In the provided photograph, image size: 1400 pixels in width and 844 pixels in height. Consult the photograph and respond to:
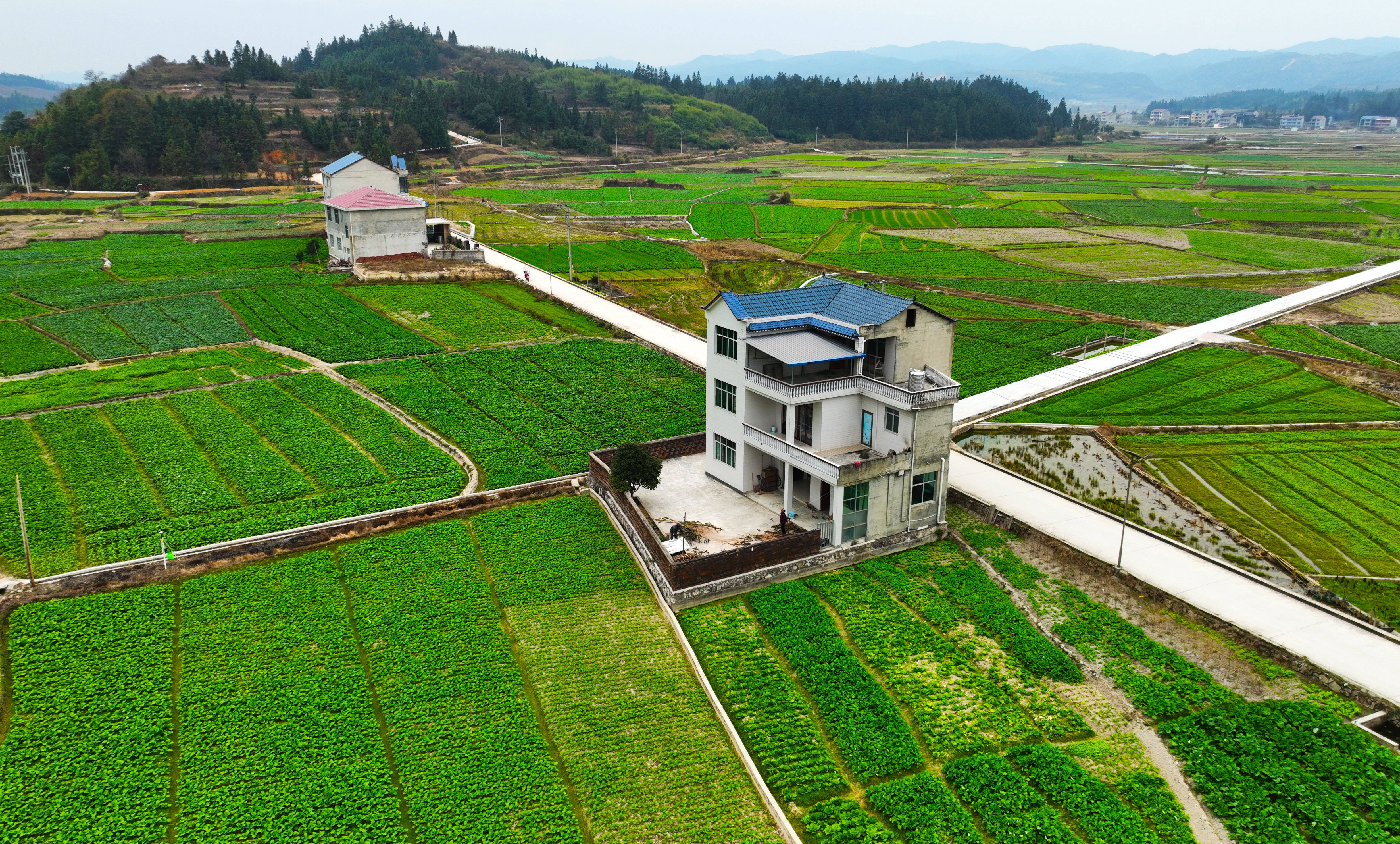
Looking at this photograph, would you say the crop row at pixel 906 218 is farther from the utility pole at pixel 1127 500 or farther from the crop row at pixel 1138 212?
the utility pole at pixel 1127 500

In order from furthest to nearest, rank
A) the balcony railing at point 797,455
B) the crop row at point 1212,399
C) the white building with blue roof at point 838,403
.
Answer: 1. the crop row at point 1212,399
2. the white building with blue roof at point 838,403
3. the balcony railing at point 797,455

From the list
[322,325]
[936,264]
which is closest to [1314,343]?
[936,264]

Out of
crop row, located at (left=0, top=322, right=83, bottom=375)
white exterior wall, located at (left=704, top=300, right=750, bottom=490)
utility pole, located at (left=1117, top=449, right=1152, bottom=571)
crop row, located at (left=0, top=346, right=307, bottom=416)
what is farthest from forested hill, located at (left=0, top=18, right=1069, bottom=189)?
utility pole, located at (left=1117, top=449, right=1152, bottom=571)

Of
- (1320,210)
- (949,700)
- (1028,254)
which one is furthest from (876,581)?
(1320,210)

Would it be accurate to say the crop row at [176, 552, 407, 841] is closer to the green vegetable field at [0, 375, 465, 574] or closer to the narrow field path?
the green vegetable field at [0, 375, 465, 574]

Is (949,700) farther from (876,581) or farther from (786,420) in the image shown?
(786,420)

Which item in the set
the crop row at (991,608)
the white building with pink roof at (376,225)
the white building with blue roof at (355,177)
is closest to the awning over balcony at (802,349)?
the crop row at (991,608)
